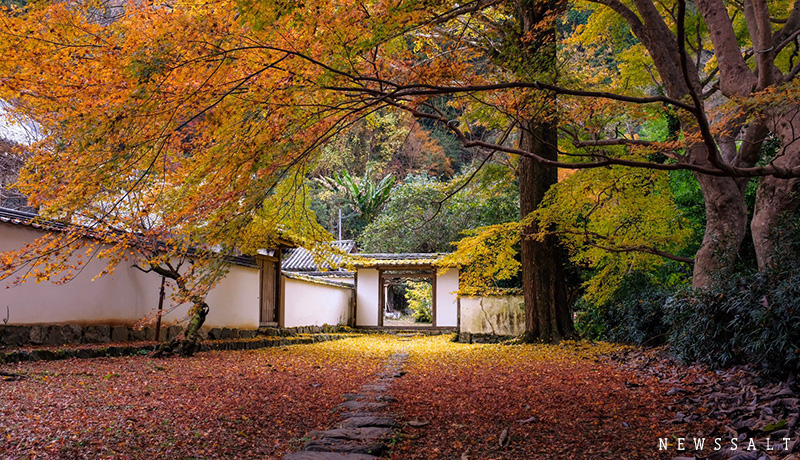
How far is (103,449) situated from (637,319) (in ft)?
28.0

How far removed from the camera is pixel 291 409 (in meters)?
5.04

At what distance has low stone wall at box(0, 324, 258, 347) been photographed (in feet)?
23.7

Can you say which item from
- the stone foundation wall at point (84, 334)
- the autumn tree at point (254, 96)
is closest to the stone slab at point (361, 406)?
the autumn tree at point (254, 96)

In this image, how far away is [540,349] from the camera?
991 cm

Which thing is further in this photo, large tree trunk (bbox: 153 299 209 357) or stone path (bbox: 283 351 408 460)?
large tree trunk (bbox: 153 299 209 357)

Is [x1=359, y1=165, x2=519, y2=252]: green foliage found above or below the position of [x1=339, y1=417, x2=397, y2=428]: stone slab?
above

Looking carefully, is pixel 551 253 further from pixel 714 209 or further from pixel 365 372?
pixel 365 372

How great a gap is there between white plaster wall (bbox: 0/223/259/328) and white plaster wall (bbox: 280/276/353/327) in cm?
313

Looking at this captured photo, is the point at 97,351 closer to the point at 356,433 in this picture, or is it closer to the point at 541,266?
the point at 356,433

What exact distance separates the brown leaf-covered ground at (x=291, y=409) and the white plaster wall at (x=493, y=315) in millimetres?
5442

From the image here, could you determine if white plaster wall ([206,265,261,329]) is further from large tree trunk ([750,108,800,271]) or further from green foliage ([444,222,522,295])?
large tree trunk ([750,108,800,271])

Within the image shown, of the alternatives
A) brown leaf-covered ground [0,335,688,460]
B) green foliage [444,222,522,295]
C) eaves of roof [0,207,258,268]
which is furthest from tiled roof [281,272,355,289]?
eaves of roof [0,207,258,268]

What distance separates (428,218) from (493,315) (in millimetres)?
8909

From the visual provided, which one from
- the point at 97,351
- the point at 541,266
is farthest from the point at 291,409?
the point at 541,266
